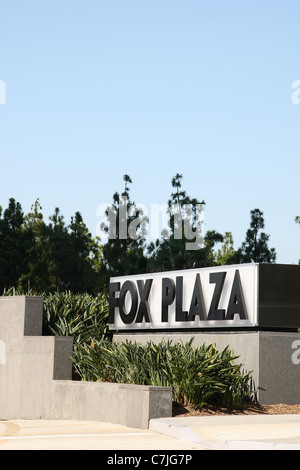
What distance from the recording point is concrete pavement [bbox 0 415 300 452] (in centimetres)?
1154

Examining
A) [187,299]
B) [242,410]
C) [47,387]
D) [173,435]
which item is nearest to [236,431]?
[173,435]

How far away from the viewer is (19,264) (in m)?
46.1

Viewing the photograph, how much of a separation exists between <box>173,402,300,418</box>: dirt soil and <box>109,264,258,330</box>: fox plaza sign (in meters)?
1.84

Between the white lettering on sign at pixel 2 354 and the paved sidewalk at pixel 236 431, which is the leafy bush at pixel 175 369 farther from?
the white lettering on sign at pixel 2 354

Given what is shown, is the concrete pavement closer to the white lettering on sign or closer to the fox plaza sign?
the fox plaza sign

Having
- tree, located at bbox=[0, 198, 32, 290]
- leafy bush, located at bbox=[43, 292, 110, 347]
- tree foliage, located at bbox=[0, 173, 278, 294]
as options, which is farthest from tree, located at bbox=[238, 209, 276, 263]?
leafy bush, located at bbox=[43, 292, 110, 347]

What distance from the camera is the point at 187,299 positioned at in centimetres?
1936

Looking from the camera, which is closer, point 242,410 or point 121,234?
point 242,410

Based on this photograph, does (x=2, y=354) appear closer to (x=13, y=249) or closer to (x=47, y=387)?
(x=47, y=387)

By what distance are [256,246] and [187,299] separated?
3364 cm

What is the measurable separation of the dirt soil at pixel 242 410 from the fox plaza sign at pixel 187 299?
1844 millimetres
